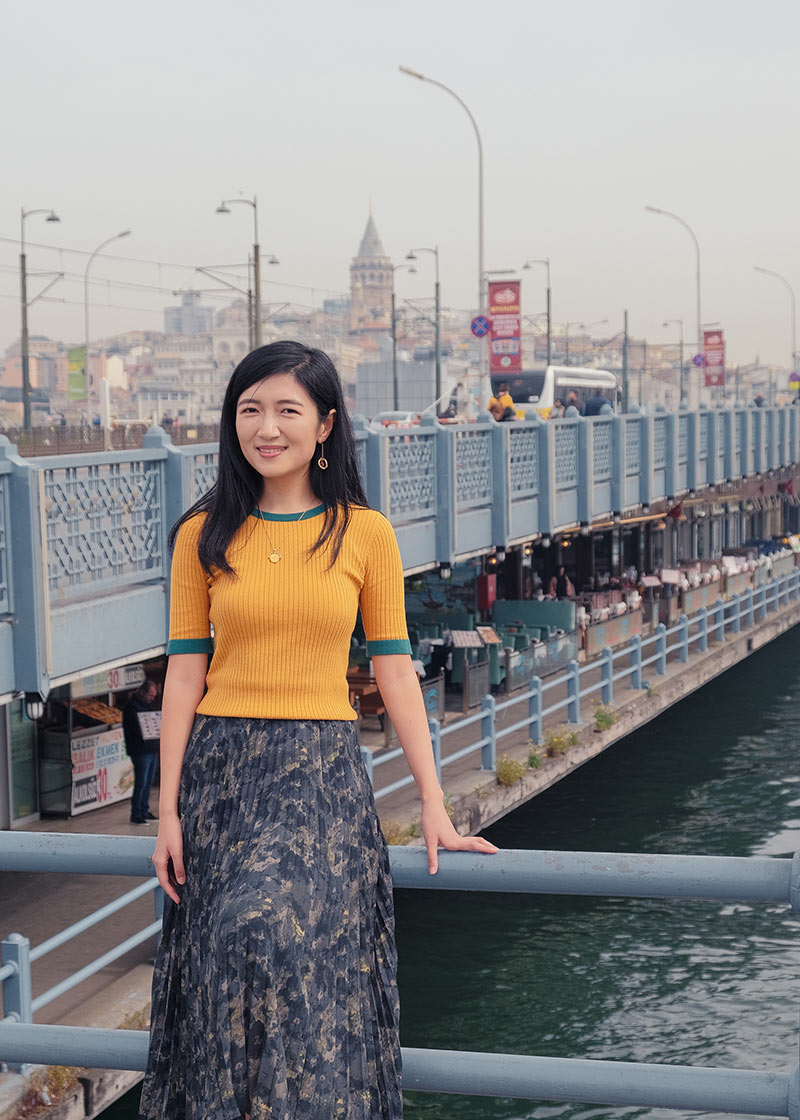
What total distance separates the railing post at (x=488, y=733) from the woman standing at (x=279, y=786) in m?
14.4

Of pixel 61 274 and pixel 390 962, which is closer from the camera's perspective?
pixel 390 962

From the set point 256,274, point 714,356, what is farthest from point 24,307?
point 714,356

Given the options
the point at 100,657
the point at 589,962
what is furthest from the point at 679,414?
the point at 100,657

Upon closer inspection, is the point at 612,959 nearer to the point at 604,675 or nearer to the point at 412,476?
the point at 412,476

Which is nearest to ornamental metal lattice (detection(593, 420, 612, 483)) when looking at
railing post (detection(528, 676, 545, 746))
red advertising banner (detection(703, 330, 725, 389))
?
railing post (detection(528, 676, 545, 746))

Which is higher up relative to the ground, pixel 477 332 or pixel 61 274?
pixel 61 274

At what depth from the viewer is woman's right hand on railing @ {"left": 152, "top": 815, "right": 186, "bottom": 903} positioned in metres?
2.79

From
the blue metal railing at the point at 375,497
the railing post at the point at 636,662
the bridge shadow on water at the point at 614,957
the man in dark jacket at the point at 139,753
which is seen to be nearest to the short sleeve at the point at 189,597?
the blue metal railing at the point at 375,497

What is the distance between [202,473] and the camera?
12.7 meters

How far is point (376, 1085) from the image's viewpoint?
2.81m

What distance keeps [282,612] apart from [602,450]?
76.6 feet

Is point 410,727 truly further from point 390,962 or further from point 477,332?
point 477,332

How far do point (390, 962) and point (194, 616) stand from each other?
0.82m

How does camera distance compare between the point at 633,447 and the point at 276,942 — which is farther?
the point at 633,447
